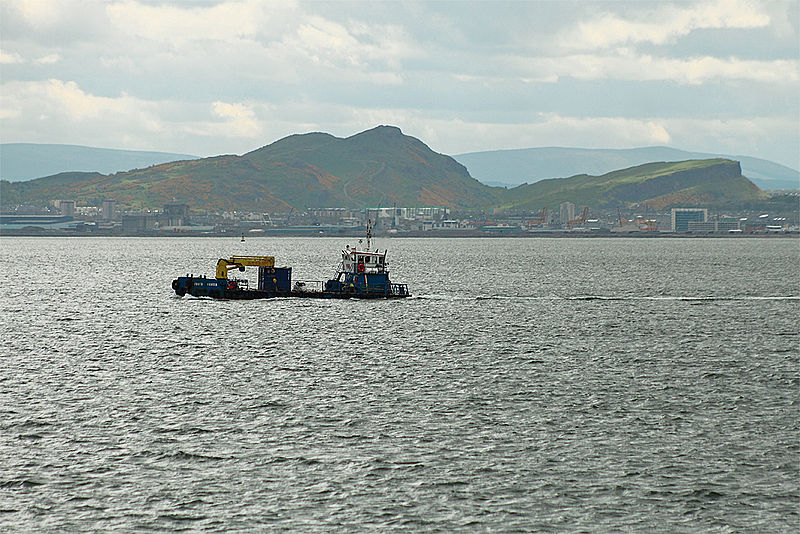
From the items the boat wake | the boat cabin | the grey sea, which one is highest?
the boat cabin

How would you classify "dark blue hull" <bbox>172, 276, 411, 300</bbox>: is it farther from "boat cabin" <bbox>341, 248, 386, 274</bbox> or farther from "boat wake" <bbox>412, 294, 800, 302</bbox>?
"boat wake" <bbox>412, 294, 800, 302</bbox>

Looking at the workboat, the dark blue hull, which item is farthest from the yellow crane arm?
the dark blue hull

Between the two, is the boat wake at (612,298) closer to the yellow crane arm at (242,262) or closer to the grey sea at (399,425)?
the yellow crane arm at (242,262)

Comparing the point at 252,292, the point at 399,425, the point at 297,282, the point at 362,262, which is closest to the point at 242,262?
the point at 252,292

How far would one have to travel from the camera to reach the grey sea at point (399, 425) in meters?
34.5

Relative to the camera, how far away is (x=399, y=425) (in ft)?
157

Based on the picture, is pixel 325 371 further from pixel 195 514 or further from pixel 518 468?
pixel 195 514

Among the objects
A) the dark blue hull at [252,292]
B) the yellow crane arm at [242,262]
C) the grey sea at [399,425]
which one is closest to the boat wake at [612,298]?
the dark blue hull at [252,292]

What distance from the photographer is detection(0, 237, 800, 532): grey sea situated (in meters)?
34.5

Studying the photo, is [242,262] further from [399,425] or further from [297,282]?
[399,425]

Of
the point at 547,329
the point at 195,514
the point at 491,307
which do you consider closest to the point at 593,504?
the point at 195,514

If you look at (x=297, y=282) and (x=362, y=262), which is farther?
(x=297, y=282)

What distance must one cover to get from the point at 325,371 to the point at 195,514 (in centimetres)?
3252

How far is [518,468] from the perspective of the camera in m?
40.0
